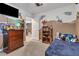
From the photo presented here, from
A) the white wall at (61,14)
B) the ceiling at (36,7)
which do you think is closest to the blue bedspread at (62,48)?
the white wall at (61,14)

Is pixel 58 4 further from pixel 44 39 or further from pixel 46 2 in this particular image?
pixel 44 39

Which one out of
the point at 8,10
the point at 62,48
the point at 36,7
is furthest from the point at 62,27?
the point at 8,10

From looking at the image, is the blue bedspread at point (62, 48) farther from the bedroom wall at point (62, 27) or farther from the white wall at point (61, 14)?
the white wall at point (61, 14)

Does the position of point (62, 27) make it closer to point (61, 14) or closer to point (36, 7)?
point (61, 14)

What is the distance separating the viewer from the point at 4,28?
2.20 metres

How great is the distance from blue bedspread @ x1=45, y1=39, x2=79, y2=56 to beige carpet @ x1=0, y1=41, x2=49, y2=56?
0.09 meters

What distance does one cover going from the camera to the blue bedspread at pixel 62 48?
2193 mm

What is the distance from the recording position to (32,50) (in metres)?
2.26

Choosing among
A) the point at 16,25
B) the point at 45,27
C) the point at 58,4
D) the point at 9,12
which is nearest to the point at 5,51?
the point at 16,25

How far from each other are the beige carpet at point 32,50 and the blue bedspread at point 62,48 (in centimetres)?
9

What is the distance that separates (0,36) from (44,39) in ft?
2.43

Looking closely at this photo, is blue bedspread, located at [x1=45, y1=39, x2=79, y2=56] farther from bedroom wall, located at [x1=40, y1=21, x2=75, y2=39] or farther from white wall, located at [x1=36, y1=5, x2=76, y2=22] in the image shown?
white wall, located at [x1=36, y1=5, x2=76, y2=22]

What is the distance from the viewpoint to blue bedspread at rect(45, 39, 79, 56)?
2.19 metres

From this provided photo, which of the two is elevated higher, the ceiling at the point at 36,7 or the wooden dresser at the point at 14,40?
the ceiling at the point at 36,7
